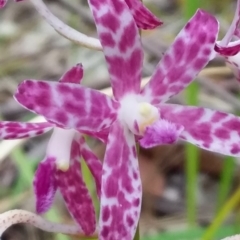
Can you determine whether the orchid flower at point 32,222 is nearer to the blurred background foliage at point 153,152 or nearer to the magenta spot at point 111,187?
the magenta spot at point 111,187

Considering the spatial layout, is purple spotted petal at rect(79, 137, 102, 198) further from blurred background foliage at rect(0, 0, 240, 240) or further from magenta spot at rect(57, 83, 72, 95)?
blurred background foliage at rect(0, 0, 240, 240)

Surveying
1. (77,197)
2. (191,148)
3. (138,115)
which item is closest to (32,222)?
(77,197)

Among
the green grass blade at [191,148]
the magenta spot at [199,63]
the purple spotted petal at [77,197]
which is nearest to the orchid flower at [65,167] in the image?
the purple spotted petal at [77,197]

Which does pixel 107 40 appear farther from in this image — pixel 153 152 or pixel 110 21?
pixel 153 152

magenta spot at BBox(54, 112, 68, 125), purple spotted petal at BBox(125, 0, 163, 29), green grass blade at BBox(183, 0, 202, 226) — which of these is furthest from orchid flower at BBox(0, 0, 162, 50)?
green grass blade at BBox(183, 0, 202, 226)

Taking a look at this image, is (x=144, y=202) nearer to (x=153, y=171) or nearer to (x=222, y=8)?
(x=153, y=171)

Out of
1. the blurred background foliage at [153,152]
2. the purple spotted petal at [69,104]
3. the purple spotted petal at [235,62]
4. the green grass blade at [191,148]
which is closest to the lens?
the purple spotted petal at [69,104]

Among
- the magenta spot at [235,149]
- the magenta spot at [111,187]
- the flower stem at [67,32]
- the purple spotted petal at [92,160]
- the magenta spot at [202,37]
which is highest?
the magenta spot at [202,37]
